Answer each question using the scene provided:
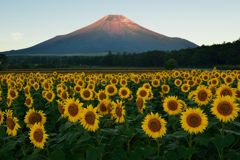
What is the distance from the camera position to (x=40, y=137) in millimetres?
5309

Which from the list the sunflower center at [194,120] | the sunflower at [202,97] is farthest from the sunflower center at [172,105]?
the sunflower center at [194,120]

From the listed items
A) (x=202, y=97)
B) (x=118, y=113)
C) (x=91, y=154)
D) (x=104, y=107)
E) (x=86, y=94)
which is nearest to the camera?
(x=91, y=154)

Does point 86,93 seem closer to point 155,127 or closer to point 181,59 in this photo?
point 155,127

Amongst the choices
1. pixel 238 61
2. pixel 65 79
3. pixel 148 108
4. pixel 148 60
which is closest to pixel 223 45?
pixel 238 61

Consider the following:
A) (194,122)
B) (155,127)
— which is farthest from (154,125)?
(194,122)

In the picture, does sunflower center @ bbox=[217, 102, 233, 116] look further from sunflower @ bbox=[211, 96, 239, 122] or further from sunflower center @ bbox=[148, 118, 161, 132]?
sunflower center @ bbox=[148, 118, 161, 132]

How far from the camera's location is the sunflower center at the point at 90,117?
538 cm

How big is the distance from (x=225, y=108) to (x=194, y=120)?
1.84ft

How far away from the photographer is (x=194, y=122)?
523 centimetres

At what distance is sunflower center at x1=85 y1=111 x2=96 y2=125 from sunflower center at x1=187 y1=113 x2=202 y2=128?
50.2 inches

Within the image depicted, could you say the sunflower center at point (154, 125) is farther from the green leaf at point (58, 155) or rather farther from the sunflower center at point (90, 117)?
the green leaf at point (58, 155)

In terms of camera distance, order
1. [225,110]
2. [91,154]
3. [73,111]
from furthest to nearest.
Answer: [73,111] → [225,110] → [91,154]

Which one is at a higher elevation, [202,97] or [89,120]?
[202,97]

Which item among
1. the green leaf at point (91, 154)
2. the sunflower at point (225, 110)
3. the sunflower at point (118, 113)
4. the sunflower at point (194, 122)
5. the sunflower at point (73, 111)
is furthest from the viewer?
the sunflower at point (118, 113)
